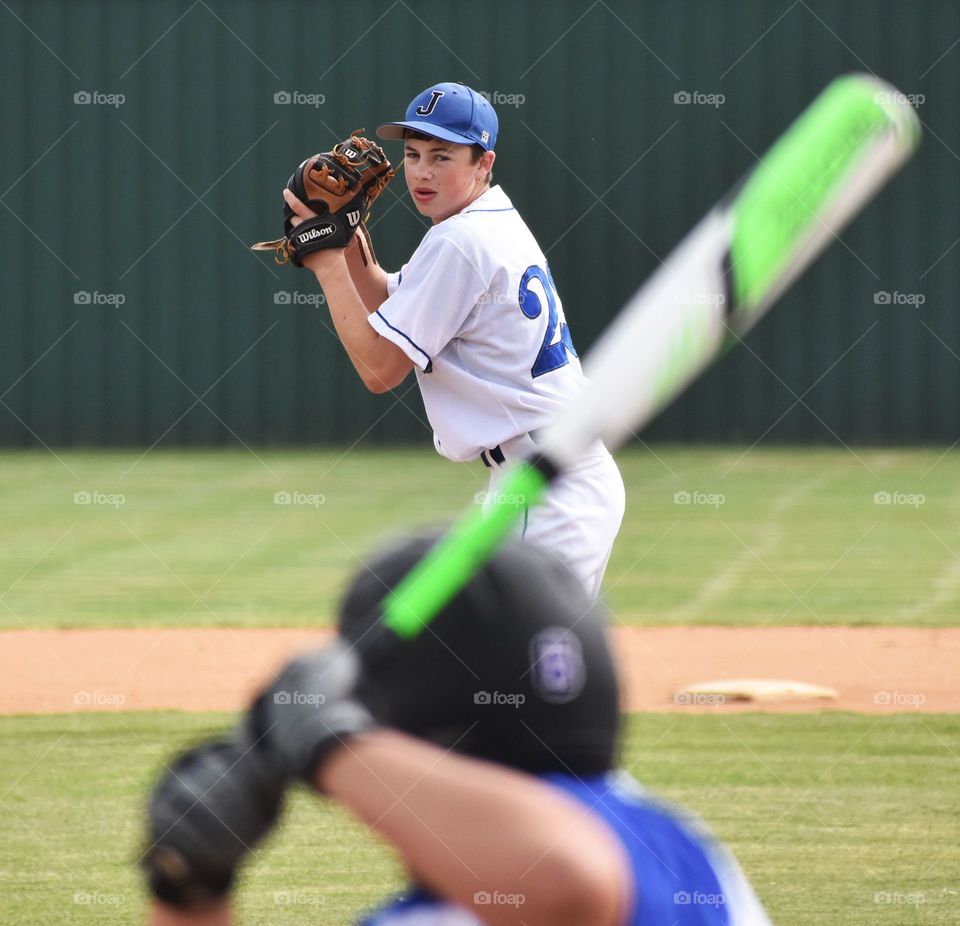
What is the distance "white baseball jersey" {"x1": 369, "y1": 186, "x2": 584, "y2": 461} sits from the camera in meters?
4.29

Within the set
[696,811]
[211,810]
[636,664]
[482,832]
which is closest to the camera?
[482,832]

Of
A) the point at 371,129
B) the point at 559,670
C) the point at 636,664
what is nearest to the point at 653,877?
the point at 559,670

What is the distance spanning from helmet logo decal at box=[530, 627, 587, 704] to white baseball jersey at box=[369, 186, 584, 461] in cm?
272

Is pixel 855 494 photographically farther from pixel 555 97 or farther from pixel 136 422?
pixel 136 422

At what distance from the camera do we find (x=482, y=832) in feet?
4.61

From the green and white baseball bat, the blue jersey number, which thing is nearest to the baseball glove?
the blue jersey number

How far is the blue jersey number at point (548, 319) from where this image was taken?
171 inches

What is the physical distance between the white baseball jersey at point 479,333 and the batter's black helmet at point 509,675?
2.69m

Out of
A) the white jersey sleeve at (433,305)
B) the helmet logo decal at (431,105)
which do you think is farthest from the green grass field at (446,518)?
the helmet logo decal at (431,105)

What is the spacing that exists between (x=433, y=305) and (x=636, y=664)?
4201 millimetres

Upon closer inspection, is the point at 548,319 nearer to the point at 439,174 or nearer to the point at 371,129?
the point at 439,174

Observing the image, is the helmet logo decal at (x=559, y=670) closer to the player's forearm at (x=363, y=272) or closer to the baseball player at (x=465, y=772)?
the baseball player at (x=465, y=772)

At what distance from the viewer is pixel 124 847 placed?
511 cm

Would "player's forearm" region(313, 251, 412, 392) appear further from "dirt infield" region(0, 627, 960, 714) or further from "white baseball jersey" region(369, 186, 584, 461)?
"dirt infield" region(0, 627, 960, 714)
